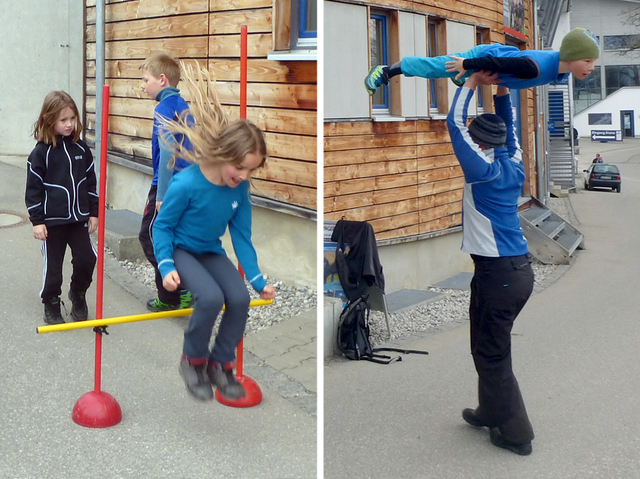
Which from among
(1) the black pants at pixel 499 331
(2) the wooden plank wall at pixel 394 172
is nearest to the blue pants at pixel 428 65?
(1) the black pants at pixel 499 331

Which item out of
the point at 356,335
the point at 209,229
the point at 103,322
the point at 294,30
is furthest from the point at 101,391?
the point at 294,30

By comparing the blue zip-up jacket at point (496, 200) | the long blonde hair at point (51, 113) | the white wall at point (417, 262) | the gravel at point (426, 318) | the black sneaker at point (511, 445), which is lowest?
the black sneaker at point (511, 445)

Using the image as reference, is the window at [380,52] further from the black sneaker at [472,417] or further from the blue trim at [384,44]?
the black sneaker at [472,417]

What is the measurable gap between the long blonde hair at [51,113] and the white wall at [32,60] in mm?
824

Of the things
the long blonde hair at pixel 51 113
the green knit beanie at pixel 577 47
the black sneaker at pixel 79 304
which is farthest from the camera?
the black sneaker at pixel 79 304

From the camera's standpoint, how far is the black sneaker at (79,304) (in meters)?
3.66

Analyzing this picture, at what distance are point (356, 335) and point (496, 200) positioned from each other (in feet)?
3.85

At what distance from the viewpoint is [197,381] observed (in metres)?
2.30

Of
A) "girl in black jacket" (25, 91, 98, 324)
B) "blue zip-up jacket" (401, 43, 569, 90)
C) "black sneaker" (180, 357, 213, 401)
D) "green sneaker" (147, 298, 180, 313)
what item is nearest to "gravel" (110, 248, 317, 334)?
"green sneaker" (147, 298, 180, 313)

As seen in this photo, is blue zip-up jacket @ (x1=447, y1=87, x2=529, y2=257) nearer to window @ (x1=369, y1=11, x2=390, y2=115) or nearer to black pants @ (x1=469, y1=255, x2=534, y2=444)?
black pants @ (x1=469, y1=255, x2=534, y2=444)

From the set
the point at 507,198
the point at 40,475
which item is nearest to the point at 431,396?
the point at 507,198

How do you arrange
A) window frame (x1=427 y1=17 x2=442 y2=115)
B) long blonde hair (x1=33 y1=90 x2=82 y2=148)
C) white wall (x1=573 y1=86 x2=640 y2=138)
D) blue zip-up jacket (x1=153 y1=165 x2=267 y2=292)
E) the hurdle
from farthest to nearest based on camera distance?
1. white wall (x1=573 y1=86 x2=640 y2=138)
2. window frame (x1=427 y1=17 x2=442 y2=115)
3. long blonde hair (x1=33 y1=90 x2=82 y2=148)
4. the hurdle
5. blue zip-up jacket (x1=153 y1=165 x2=267 y2=292)

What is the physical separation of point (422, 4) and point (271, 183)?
5.39 ft

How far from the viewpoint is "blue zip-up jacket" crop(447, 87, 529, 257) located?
2777 millimetres
